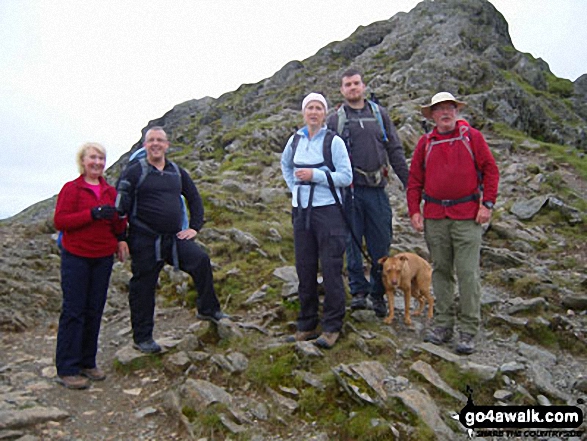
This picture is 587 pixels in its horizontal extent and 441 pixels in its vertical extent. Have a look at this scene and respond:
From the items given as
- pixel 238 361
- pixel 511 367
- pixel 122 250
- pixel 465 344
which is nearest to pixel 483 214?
pixel 465 344

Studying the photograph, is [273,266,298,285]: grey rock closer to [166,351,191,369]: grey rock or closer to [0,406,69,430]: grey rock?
[166,351,191,369]: grey rock

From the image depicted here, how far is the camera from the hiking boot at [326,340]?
6828 millimetres

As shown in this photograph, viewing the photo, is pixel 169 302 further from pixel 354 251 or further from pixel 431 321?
pixel 431 321

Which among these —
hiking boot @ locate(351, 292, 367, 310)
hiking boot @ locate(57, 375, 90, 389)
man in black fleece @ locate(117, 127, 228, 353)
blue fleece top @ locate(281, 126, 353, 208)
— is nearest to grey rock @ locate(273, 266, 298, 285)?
hiking boot @ locate(351, 292, 367, 310)

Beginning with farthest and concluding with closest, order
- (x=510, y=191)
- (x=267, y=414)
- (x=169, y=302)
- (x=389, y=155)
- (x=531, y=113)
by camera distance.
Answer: (x=531, y=113)
(x=510, y=191)
(x=169, y=302)
(x=389, y=155)
(x=267, y=414)

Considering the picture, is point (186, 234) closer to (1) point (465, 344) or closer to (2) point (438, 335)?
(2) point (438, 335)

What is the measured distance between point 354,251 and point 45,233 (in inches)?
441

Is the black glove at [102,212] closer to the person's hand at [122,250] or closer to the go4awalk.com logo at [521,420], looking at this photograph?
the person's hand at [122,250]

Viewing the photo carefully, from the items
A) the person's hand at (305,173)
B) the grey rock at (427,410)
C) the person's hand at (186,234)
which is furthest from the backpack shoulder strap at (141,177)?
the grey rock at (427,410)

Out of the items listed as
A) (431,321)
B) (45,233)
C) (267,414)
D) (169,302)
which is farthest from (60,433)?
(45,233)

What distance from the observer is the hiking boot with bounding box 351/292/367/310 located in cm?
805

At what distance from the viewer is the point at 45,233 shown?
48.3 ft

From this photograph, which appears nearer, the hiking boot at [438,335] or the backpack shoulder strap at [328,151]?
the backpack shoulder strap at [328,151]

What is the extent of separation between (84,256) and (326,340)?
370cm
